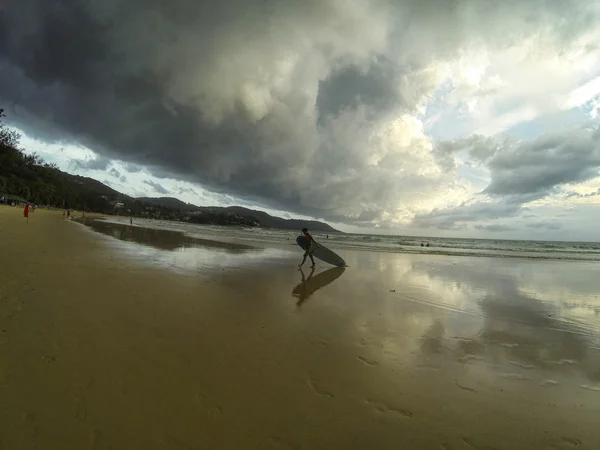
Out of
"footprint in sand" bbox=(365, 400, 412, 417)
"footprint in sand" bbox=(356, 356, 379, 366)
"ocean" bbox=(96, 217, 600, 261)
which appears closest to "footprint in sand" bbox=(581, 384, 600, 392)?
"footprint in sand" bbox=(356, 356, 379, 366)

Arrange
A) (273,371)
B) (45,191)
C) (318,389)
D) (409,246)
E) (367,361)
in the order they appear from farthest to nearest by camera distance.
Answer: (45,191) → (409,246) → (367,361) → (273,371) → (318,389)

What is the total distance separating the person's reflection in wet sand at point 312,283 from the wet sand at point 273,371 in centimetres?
78

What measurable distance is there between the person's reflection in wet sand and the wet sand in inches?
30.8

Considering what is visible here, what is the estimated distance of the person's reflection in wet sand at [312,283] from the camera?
1012 centimetres

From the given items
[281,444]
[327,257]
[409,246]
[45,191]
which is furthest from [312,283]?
[45,191]

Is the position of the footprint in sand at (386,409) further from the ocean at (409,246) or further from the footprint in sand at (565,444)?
the ocean at (409,246)

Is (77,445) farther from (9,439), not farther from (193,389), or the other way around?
(193,389)

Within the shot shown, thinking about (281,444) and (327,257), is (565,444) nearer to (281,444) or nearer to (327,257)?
(281,444)

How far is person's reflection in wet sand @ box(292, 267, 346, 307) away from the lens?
33.2 ft

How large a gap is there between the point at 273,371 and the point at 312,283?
26.8ft

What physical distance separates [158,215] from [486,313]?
206 meters

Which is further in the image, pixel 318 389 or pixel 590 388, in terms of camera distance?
pixel 590 388

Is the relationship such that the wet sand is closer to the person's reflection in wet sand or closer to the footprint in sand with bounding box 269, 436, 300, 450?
the footprint in sand with bounding box 269, 436, 300, 450

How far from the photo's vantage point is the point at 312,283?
12656mm
